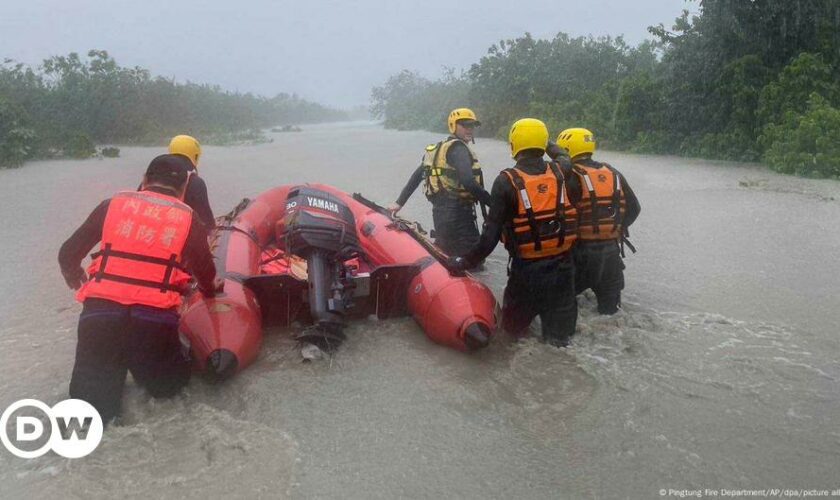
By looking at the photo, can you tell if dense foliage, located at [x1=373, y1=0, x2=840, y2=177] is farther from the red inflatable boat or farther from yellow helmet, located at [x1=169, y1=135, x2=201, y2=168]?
yellow helmet, located at [x1=169, y1=135, x2=201, y2=168]

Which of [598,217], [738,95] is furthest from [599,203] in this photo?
[738,95]

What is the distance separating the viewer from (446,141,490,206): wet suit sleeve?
4.81m

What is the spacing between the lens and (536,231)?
3.62m

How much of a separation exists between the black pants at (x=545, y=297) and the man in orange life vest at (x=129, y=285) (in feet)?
5.91

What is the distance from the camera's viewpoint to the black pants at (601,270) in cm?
417

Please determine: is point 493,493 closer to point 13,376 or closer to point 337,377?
point 337,377

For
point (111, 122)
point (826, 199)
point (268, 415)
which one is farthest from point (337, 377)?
point (111, 122)

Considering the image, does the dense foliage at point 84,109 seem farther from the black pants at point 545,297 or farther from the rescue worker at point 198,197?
the black pants at point 545,297

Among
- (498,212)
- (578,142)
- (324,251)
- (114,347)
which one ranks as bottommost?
(114,347)

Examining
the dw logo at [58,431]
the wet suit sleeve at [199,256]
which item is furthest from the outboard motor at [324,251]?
the dw logo at [58,431]

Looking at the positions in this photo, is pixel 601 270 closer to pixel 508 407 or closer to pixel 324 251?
pixel 508 407

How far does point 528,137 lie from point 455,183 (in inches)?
63.5

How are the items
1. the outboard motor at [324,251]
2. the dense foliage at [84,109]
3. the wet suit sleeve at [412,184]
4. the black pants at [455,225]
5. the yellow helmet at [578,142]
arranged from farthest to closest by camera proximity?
the dense foliage at [84,109]
the wet suit sleeve at [412,184]
the black pants at [455,225]
the yellow helmet at [578,142]
the outboard motor at [324,251]

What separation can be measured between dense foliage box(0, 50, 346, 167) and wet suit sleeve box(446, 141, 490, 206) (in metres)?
12.0
